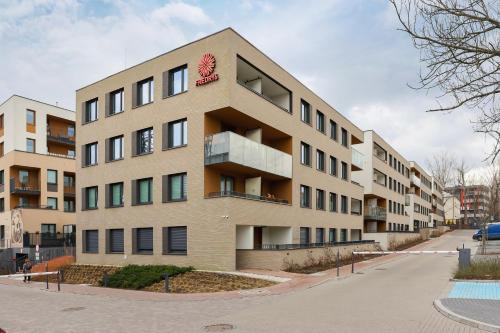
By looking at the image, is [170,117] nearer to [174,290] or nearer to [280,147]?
[280,147]

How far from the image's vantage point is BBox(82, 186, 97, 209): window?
30438 mm

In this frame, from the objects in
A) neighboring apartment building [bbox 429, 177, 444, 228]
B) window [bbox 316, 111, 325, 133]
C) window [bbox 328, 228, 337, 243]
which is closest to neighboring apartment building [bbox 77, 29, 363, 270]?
window [bbox 316, 111, 325, 133]

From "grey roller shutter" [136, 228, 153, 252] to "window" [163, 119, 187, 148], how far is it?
5.16 meters

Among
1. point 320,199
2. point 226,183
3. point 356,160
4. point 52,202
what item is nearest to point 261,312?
point 226,183

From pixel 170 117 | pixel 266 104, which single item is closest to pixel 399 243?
pixel 266 104

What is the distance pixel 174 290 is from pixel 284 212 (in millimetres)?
10802

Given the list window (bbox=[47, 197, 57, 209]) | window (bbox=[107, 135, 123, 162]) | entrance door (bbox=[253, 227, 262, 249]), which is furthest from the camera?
window (bbox=[47, 197, 57, 209])

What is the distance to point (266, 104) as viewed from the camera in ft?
83.7

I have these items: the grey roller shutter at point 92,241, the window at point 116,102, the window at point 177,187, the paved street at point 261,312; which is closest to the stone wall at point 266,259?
the window at point 177,187

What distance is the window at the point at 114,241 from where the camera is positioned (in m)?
27.8

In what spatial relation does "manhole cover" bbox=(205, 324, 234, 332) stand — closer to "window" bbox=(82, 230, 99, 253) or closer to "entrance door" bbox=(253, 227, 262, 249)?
"entrance door" bbox=(253, 227, 262, 249)

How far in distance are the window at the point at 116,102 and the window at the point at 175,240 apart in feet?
29.4

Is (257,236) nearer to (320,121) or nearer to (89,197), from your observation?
(320,121)

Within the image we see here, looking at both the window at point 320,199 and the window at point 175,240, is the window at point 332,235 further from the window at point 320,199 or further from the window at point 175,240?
the window at point 175,240
